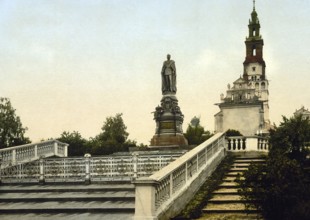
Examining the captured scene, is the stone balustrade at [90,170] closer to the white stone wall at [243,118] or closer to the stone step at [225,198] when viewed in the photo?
the stone step at [225,198]

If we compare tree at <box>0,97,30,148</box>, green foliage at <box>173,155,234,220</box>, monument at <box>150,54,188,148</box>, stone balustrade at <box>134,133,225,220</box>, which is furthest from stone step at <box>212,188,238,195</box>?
tree at <box>0,97,30,148</box>

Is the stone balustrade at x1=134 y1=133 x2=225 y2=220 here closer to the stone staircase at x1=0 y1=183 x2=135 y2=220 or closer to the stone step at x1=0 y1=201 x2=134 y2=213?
the stone staircase at x1=0 y1=183 x2=135 y2=220

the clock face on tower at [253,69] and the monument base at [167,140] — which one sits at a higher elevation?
the clock face on tower at [253,69]

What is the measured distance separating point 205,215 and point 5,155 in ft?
32.2

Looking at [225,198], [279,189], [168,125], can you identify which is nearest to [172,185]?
[225,198]

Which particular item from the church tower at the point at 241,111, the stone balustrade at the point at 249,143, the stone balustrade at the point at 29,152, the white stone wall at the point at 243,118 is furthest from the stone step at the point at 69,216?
the white stone wall at the point at 243,118

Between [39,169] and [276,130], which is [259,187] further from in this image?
[39,169]

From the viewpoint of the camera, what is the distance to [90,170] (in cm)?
1579

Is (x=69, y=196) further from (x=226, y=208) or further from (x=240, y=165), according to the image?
Answer: (x=240, y=165)

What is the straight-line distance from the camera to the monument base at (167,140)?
25.6 metres

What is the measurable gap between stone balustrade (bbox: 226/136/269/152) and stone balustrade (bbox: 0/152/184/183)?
20.0 feet

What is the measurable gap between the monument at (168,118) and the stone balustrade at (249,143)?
3716 mm

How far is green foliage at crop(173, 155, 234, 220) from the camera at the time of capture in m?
11.1

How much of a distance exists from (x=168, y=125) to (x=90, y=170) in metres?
10.9
